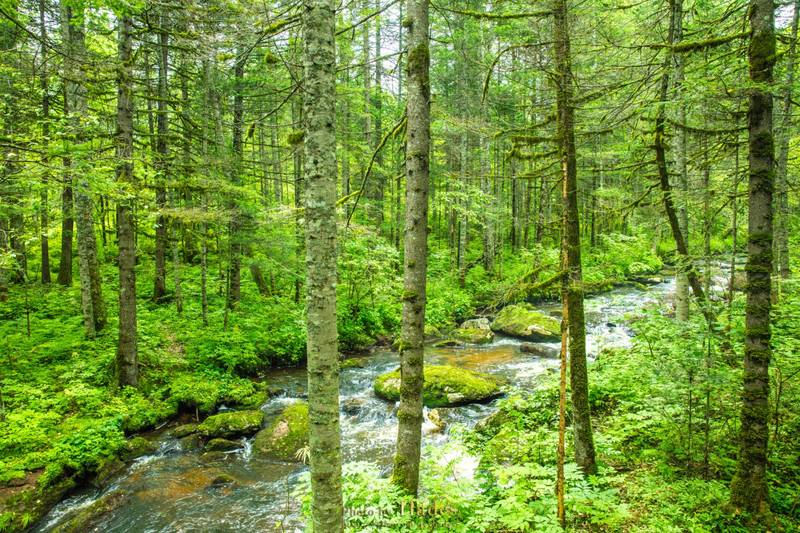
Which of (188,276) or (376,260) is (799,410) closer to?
(376,260)

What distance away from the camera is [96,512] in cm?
631

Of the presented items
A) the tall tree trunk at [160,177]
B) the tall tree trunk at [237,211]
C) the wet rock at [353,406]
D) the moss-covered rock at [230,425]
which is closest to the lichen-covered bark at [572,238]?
the wet rock at [353,406]

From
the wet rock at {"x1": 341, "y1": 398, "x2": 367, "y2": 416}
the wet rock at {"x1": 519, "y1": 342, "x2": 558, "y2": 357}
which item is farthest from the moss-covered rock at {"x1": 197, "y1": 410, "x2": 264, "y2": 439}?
the wet rock at {"x1": 519, "y1": 342, "x2": 558, "y2": 357}

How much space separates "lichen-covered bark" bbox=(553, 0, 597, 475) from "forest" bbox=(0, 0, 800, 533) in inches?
1.6

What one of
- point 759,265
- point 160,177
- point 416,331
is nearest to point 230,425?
point 416,331

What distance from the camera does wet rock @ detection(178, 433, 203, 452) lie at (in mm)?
8383

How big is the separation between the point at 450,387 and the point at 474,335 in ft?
A: 19.4

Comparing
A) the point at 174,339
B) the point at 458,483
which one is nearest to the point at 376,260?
the point at 174,339

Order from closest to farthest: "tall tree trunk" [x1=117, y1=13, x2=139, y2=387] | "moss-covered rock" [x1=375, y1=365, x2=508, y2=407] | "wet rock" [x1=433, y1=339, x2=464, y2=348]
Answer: "tall tree trunk" [x1=117, y1=13, x2=139, y2=387] → "moss-covered rock" [x1=375, y1=365, x2=508, y2=407] → "wet rock" [x1=433, y1=339, x2=464, y2=348]

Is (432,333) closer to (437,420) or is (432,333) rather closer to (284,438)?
(437,420)

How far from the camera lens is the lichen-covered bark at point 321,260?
3.16 m

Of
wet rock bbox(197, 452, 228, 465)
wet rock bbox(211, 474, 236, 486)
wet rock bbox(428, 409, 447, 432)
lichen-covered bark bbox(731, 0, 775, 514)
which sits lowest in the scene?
wet rock bbox(211, 474, 236, 486)

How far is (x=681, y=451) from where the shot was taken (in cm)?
540

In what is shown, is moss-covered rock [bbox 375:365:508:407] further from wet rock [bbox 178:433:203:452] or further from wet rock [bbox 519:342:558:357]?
wet rock [bbox 178:433:203:452]
